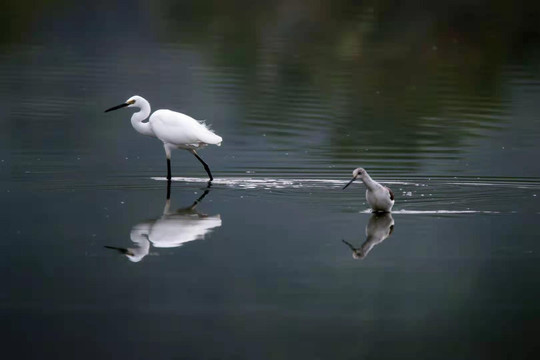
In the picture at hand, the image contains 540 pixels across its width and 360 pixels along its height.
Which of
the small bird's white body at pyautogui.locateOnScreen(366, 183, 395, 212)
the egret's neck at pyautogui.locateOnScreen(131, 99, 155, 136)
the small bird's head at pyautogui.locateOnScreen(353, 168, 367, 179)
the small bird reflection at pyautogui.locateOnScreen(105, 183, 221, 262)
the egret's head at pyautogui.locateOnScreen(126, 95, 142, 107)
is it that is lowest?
the small bird reflection at pyautogui.locateOnScreen(105, 183, 221, 262)

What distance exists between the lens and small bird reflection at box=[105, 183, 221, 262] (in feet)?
33.8

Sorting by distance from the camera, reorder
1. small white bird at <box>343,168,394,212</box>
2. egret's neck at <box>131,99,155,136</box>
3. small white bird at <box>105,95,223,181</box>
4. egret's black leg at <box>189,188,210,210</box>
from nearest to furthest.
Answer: small white bird at <box>343,168,394,212</box> → egret's black leg at <box>189,188,210,210</box> → small white bird at <box>105,95,223,181</box> → egret's neck at <box>131,99,155,136</box>

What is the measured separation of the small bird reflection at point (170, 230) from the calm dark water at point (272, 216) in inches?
1.1

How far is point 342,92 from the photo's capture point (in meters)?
23.9

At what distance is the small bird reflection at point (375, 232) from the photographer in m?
10.4

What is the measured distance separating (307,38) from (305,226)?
23.2m

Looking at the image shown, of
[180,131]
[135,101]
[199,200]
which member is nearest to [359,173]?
[199,200]

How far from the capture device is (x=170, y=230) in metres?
11.1

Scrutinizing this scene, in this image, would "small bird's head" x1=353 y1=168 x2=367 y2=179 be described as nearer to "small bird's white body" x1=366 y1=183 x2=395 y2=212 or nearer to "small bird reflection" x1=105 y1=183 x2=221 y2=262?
"small bird's white body" x1=366 y1=183 x2=395 y2=212

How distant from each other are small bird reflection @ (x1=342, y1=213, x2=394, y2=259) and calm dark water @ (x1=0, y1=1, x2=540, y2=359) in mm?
33

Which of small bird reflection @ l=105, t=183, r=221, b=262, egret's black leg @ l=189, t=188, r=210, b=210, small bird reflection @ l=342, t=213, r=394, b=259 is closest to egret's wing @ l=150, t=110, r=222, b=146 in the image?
egret's black leg @ l=189, t=188, r=210, b=210

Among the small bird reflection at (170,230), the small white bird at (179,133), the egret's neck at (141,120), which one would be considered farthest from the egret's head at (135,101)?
the small bird reflection at (170,230)

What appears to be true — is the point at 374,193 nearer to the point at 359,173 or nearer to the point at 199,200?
the point at 359,173

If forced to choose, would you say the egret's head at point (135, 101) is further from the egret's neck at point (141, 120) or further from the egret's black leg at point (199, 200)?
the egret's black leg at point (199, 200)
